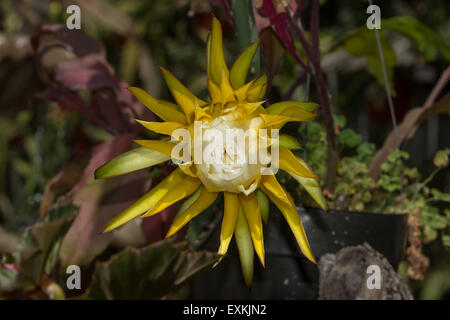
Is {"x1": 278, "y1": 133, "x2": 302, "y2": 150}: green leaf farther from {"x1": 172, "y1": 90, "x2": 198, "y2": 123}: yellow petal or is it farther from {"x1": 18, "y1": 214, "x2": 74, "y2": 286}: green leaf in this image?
{"x1": 18, "y1": 214, "x2": 74, "y2": 286}: green leaf

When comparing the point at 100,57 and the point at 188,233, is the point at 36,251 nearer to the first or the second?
the point at 188,233

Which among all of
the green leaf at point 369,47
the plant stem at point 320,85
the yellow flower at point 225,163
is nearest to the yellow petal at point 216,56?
the yellow flower at point 225,163

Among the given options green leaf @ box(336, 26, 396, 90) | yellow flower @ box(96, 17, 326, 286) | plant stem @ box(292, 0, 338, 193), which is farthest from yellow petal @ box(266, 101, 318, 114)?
green leaf @ box(336, 26, 396, 90)

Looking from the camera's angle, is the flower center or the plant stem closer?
the flower center

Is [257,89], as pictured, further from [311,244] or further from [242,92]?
[311,244]

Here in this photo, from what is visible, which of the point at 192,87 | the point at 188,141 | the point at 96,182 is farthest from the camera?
the point at 192,87
